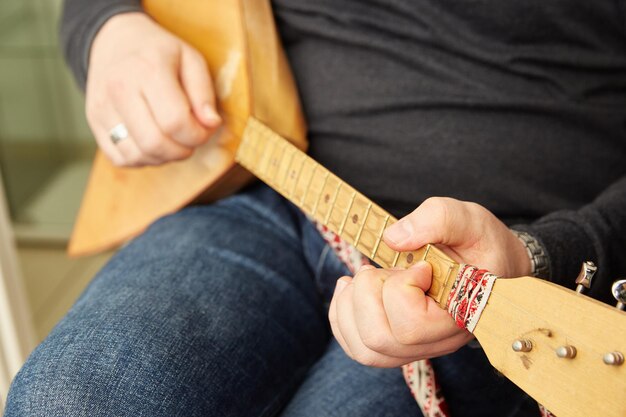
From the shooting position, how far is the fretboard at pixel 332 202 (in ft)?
1.69

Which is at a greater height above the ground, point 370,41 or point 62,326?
point 370,41

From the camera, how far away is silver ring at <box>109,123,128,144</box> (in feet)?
2.55

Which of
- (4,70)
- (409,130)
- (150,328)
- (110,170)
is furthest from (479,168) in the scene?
(4,70)

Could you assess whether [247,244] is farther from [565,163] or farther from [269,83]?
[565,163]

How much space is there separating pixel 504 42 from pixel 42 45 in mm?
1448

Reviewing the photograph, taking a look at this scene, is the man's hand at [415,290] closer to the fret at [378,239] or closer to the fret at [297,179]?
the fret at [378,239]

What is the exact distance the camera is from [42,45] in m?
1.86

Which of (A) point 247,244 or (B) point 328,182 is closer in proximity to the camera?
(B) point 328,182

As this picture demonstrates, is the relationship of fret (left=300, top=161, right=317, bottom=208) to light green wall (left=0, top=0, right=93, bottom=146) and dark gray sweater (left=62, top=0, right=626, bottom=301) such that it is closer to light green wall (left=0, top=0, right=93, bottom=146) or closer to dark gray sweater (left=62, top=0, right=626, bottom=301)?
dark gray sweater (left=62, top=0, right=626, bottom=301)

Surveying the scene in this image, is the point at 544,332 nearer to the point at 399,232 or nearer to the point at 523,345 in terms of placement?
the point at 523,345

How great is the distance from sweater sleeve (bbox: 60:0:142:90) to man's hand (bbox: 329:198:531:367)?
0.47 metres

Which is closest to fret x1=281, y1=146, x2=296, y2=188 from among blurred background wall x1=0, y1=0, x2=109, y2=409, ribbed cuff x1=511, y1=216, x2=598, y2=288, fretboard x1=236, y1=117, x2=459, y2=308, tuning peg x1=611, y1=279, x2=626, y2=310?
fretboard x1=236, y1=117, x2=459, y2=308

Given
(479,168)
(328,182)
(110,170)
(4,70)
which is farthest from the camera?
(4,70)

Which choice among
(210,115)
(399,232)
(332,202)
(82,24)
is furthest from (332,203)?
(82,24)
